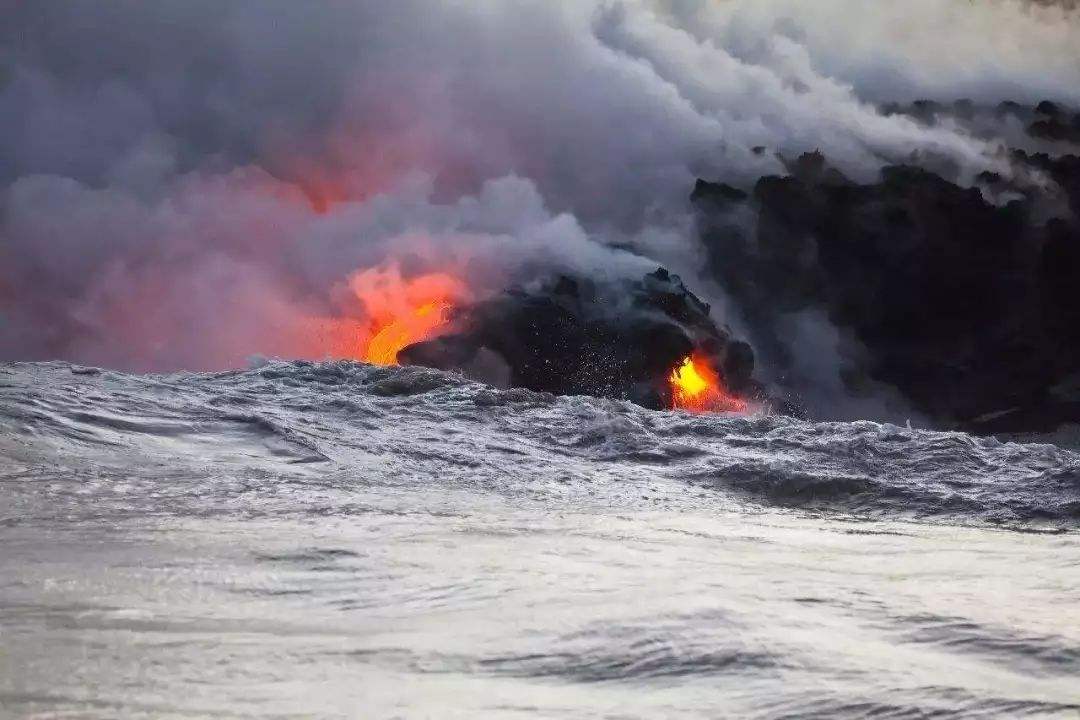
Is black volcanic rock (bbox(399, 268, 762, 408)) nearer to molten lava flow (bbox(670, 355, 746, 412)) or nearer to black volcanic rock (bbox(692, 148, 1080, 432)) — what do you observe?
molten lava flow (bbox(670, 355, 746, 412))

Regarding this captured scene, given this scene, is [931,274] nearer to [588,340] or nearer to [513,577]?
[588,340]

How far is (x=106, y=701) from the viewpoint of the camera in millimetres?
1538

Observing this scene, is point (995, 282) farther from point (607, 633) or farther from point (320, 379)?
point (607, 633)

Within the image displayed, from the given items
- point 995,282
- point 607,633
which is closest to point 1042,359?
point 995,282

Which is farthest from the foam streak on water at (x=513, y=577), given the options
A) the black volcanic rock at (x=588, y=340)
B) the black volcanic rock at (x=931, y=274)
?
the black volcanic rock at (x=931, y=274)

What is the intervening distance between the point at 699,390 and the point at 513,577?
45.6 feet

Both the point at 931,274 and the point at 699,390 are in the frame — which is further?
the point at 931,274

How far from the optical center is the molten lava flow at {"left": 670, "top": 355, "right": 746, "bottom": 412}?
628 inches

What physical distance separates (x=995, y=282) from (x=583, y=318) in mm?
8813

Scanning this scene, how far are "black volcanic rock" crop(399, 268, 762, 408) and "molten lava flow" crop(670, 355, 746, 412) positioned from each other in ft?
0.46

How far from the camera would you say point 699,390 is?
53.5 ft

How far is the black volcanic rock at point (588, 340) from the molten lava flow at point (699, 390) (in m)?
0.14

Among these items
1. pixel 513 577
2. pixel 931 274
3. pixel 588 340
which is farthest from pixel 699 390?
pixel 513 577

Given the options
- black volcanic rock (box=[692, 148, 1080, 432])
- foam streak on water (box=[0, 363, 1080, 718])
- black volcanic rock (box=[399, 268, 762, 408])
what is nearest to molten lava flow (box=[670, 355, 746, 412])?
black volcanic rock (box=[399, 268, 762, 408])
